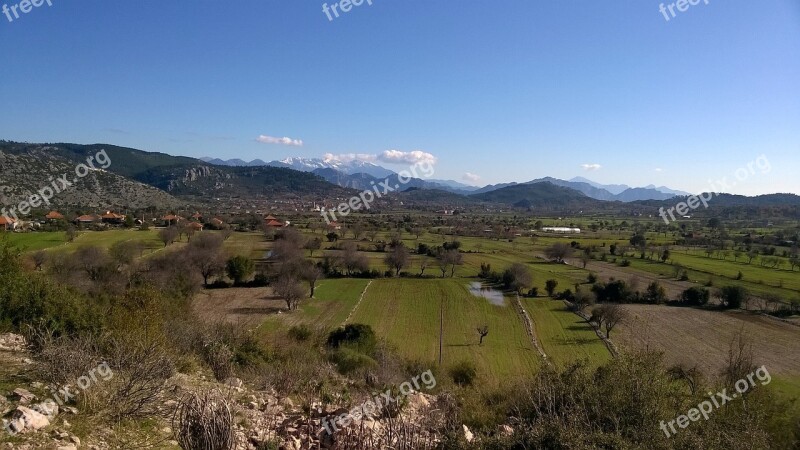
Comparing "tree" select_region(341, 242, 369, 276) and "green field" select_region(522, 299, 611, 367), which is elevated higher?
"tree" select_region(341, 242, 369, 276)

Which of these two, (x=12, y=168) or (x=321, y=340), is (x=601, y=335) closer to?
(x=321, y=340)

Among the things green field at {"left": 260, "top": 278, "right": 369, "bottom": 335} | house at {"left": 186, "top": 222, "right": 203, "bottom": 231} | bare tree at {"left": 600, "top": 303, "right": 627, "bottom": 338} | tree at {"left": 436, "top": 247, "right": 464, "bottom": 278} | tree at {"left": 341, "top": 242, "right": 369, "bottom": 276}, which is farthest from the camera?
house at {"left": 186, "top": 222, "right": 203, "bottom": 231}

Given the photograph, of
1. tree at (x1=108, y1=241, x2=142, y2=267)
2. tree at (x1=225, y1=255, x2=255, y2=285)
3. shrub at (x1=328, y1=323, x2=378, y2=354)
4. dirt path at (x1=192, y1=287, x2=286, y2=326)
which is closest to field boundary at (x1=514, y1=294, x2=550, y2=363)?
shrub at (x1=328, y1=323, x2=378, y2=354)

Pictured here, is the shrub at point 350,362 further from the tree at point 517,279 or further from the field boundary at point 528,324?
the tree at point 517,279

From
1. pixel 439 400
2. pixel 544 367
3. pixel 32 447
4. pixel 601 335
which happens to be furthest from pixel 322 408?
pixel 601 335

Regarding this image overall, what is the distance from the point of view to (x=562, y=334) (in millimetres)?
39594

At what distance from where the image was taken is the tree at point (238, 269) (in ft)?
168

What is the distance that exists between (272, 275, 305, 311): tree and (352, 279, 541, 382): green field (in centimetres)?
634

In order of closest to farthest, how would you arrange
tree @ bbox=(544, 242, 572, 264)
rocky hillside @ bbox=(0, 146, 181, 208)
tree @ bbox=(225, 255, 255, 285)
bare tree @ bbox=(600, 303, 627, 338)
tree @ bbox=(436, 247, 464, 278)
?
1. bare tree @ bbox=(600, 303, 627, 338)
2. tree @ bbox=(225, 255, 255, 285)
3. tree @ bbox=(436, 247, 464, 278)
4. tree @ bbox=(544, 242, 572, 264)
5. rocky hillside @ bbox=(0, 146, 181, 208)

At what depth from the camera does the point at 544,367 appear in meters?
14.1

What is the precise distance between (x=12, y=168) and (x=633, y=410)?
140m

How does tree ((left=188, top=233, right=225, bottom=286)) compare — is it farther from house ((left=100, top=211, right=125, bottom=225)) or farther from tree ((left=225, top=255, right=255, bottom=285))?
house ((left=100, top=211, right=125, bottom=225))

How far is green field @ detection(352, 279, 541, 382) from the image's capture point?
105 ft

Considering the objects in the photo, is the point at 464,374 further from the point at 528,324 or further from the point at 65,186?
the point at 65,186
